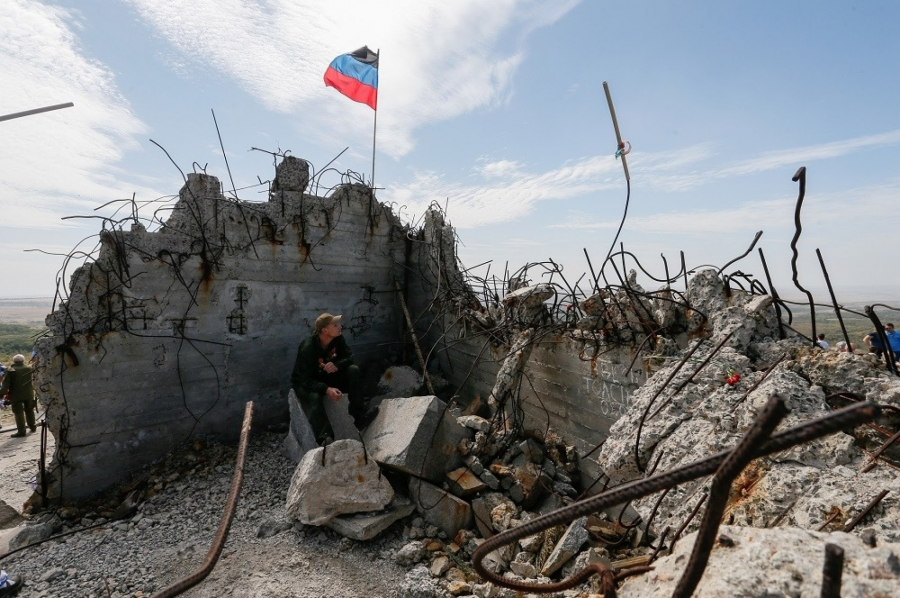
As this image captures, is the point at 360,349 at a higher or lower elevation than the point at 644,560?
higher

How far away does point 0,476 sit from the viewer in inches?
278

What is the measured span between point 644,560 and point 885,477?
1.19m

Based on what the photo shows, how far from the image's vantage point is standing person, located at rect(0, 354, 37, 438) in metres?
9.37

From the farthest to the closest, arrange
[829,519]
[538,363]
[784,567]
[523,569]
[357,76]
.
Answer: [357,76] < [538,363] < [523,569] < [829,519] < [784,567]

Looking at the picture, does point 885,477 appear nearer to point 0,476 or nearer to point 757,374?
point 757,374

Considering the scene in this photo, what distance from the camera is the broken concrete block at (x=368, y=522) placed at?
4371 millimetres

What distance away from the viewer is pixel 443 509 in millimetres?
4652

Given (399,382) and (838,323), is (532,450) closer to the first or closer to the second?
(399,382)

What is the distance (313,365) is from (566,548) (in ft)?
12.0

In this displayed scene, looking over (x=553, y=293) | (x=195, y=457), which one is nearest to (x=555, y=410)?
(x=553, y=293)

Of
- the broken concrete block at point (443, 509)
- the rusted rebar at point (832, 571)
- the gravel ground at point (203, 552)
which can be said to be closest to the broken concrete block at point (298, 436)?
the gravel ground at point (203, 552)

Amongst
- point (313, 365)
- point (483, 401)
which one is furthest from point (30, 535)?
point (483, 401)

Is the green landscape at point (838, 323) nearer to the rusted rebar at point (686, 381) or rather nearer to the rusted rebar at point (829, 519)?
the rusted rebar at point (686, 381)

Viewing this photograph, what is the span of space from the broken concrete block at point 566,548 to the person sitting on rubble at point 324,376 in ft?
9.73
